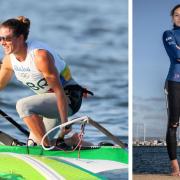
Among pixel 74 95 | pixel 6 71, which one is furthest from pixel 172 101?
pixel 6 71

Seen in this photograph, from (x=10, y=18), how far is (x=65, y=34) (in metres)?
0.44

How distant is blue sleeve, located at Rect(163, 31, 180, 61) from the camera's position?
3945 mm

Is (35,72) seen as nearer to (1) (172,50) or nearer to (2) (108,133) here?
(2) (108,133)

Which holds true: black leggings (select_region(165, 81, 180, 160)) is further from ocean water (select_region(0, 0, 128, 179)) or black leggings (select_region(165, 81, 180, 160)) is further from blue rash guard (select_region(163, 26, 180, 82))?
ocean water (select_region(0, 0, 128, 179))

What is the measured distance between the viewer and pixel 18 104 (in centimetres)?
377

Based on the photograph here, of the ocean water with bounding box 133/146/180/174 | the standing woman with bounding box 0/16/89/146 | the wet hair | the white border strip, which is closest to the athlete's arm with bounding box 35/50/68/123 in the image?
the standing woman with bounding box 0/16/89/146

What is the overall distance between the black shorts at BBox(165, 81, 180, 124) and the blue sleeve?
0.22 metres

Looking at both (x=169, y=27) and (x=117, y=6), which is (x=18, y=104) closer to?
(x=117, y=6)

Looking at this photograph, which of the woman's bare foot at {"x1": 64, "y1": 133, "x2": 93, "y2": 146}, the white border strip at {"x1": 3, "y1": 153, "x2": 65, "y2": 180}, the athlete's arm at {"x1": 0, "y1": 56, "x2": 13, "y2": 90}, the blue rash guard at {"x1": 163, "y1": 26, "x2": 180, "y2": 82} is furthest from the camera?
the blue rash guard at {"x1": 163, "y1": 26, "x2": 180, "y2": 82}

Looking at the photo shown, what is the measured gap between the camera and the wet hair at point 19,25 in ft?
12.4

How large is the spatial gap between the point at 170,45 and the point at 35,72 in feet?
3.60

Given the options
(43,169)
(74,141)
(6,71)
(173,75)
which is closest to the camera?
(43,169)

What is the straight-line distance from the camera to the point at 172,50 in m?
3.95

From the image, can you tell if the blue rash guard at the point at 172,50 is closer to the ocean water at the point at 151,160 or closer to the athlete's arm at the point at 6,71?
the ocean water at the point at 151,160
